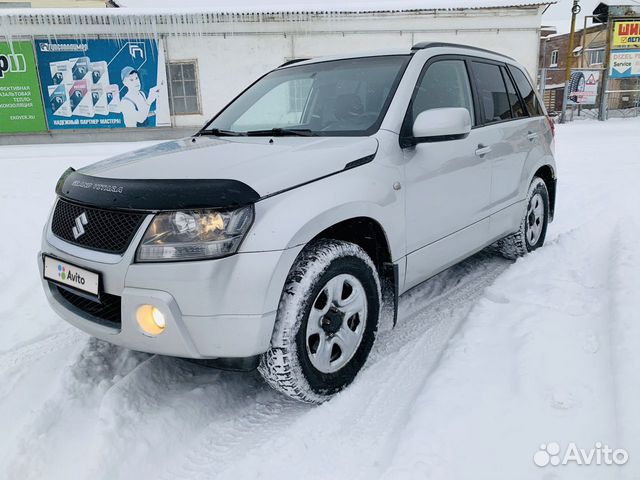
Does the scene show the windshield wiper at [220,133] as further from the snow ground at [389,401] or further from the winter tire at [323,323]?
the snow ground at [389,401]

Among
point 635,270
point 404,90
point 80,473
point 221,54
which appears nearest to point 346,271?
point 404,90

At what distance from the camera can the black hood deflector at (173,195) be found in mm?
1971

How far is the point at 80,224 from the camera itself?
2.25 metres

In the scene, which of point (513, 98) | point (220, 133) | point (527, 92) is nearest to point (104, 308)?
point (220, 133)

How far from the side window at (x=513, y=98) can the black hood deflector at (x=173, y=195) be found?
279 cm

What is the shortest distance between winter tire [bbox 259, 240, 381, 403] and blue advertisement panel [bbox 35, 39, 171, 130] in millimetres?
13597

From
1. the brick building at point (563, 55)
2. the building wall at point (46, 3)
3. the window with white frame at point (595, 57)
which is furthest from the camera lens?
the window with white frame at point (595, 57)

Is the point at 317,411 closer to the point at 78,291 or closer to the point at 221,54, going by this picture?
the point at 78,291

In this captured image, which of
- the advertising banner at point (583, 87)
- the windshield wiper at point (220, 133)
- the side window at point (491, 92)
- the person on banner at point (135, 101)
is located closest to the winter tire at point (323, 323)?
the windshield wiper at point (220, 133)

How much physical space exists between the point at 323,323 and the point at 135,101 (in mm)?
13924

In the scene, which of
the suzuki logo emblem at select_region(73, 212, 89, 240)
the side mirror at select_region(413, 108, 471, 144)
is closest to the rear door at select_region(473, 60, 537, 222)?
the side mirror at select_region(413, 108, 471, 144)

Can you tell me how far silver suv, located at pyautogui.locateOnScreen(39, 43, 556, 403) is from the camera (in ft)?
6.54

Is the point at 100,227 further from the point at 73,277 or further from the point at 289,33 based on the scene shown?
the point at 289,33

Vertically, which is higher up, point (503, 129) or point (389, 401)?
point (503, 129)
